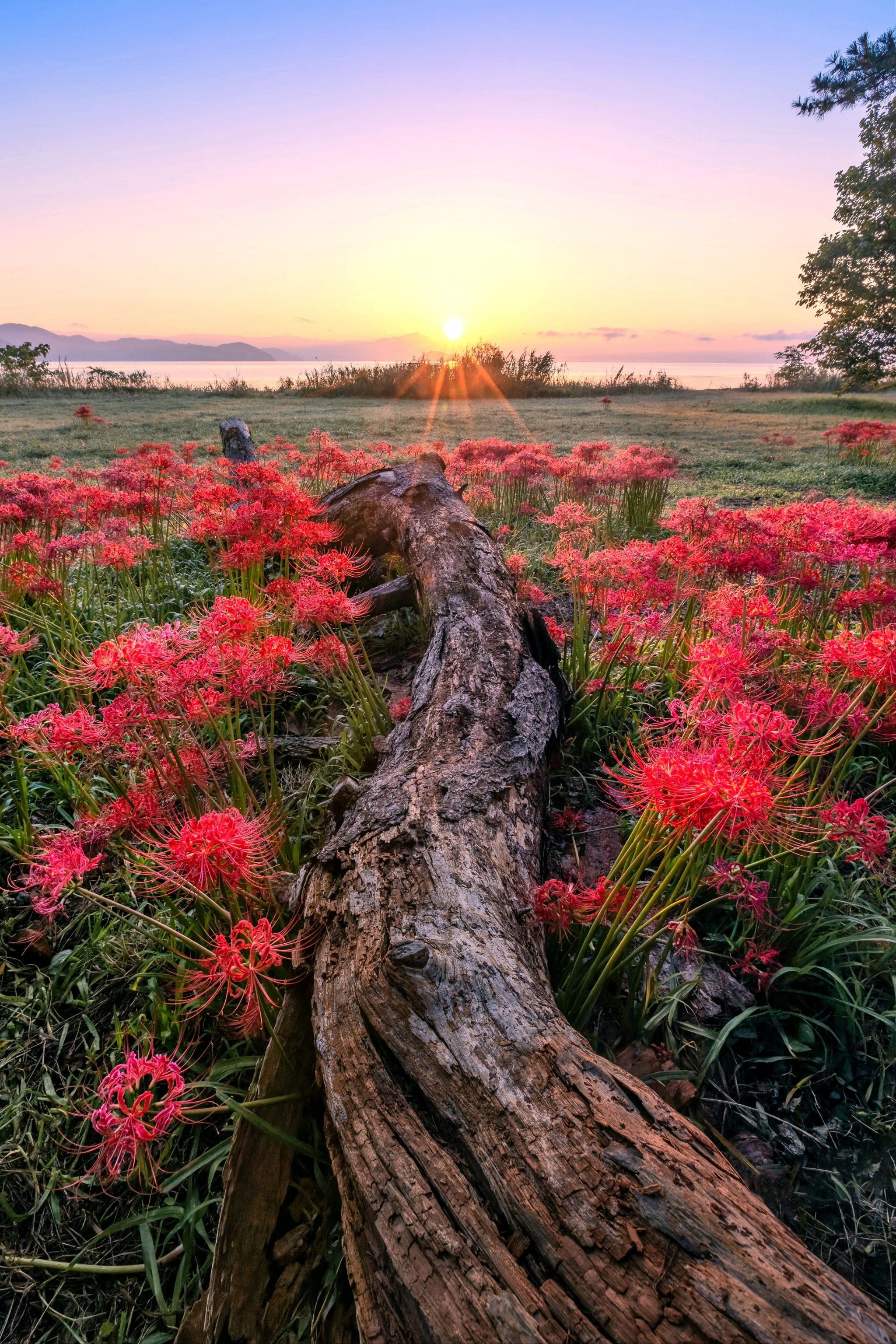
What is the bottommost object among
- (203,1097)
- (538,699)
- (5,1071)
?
(5,1071)

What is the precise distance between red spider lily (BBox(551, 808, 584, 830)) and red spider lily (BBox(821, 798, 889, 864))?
1151 millimetres

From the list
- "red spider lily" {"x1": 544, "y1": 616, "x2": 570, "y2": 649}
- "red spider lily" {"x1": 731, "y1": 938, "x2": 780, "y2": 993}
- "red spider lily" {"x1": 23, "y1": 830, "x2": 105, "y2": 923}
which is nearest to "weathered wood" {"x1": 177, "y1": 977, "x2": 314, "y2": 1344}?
"red spider lily" {"x1": 23, "y1": 830, "x2": 105, "y2": 923}

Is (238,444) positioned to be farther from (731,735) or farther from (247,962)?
(731,735)

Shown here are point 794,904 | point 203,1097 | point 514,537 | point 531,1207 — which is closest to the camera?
point 531,1207

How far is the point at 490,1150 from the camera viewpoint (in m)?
1.30

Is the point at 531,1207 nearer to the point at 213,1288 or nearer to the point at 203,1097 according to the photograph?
the point at 213,1288

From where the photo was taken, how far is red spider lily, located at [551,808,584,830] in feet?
Answer: 10.3

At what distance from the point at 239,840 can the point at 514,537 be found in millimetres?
7295

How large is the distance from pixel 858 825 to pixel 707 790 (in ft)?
2.85

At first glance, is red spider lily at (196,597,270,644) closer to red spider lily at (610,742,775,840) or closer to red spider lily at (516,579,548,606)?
red spider lily at (610,742,775,840)

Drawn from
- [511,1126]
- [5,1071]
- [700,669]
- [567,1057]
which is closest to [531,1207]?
[511,1126]

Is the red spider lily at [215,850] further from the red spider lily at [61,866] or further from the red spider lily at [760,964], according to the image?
the red spider lily at [760,964]

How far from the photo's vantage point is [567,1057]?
57.6 inches

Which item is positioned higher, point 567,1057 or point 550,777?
point 567,1057
